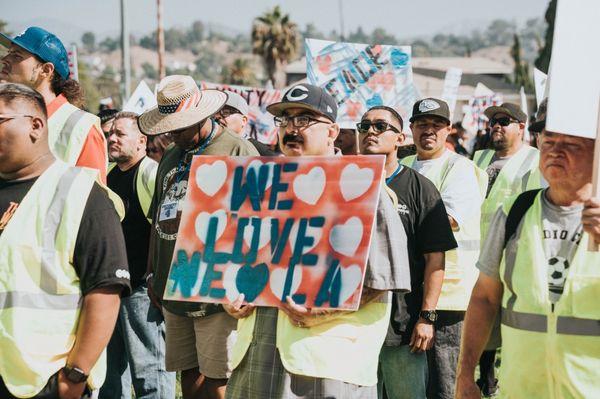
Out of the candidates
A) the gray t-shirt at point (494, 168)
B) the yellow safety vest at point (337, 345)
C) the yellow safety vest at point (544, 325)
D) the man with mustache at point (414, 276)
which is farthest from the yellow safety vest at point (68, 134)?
the gray t-shirt at point (494, 168)

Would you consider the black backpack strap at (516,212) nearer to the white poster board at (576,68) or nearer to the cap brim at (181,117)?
the white poster board at (576,68)

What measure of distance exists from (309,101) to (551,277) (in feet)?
4.83

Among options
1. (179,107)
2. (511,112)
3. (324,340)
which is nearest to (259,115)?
(511,112)

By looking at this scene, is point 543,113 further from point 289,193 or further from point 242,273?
point 242,273

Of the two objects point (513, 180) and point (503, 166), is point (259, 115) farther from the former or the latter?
point (513, 180)

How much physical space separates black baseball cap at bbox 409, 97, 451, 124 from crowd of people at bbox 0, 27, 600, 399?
116 cm

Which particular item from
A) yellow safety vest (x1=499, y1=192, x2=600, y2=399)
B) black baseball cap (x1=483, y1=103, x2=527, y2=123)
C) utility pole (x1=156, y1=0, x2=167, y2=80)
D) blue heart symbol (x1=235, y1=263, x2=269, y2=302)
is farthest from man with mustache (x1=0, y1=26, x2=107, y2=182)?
utility pole (x1=156, y1=0, x2=167, y2=80)

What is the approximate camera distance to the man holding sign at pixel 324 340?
366cm

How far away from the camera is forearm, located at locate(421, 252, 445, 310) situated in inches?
193

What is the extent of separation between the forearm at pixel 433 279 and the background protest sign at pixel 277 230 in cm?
141

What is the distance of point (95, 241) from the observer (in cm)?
343

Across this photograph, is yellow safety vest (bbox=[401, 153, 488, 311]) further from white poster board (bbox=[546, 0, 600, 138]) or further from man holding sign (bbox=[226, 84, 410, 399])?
white poster board (bbox=[546, 0, 600, 138])

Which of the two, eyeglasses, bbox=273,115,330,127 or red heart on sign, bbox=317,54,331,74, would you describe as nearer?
eyeglasses, bbox=273,115,330,127

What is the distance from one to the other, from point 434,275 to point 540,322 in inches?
65.0
